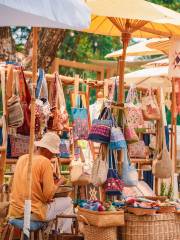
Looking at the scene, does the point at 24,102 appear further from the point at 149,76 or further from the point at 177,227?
the point at 149,76

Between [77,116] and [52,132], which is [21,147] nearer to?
[52,132]

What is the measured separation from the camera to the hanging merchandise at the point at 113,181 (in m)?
6.30

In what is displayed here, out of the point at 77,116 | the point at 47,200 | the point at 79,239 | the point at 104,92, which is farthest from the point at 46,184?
the point at 104,92

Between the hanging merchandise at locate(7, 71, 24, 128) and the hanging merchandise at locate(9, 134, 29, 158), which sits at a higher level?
the hanging merchandise at locate(7, 71, 24, 128)

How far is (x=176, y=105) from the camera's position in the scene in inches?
341

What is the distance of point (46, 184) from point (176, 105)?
3.15m

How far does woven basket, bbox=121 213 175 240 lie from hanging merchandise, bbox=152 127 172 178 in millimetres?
1797

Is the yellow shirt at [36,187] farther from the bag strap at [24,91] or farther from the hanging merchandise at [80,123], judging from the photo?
the hanging merchandise at [80,123]

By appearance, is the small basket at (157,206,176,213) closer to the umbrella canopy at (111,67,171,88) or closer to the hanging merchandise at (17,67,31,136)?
the hanging merchandise at (17,67,31,136)

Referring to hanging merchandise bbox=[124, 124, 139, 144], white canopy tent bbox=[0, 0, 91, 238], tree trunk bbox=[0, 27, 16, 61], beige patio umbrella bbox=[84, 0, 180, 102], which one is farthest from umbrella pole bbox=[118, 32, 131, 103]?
tree trunk bbox=[0, 27, 16, 61]

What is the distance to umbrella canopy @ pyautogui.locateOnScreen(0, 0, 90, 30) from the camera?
159 inches

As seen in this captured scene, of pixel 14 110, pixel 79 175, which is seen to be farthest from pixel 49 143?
pixel 79 175

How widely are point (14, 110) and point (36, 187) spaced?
896 millimetres

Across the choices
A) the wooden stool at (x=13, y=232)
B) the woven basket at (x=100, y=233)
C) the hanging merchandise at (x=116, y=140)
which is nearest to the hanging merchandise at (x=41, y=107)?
the hanging merchandise at (x=116, y=140)
